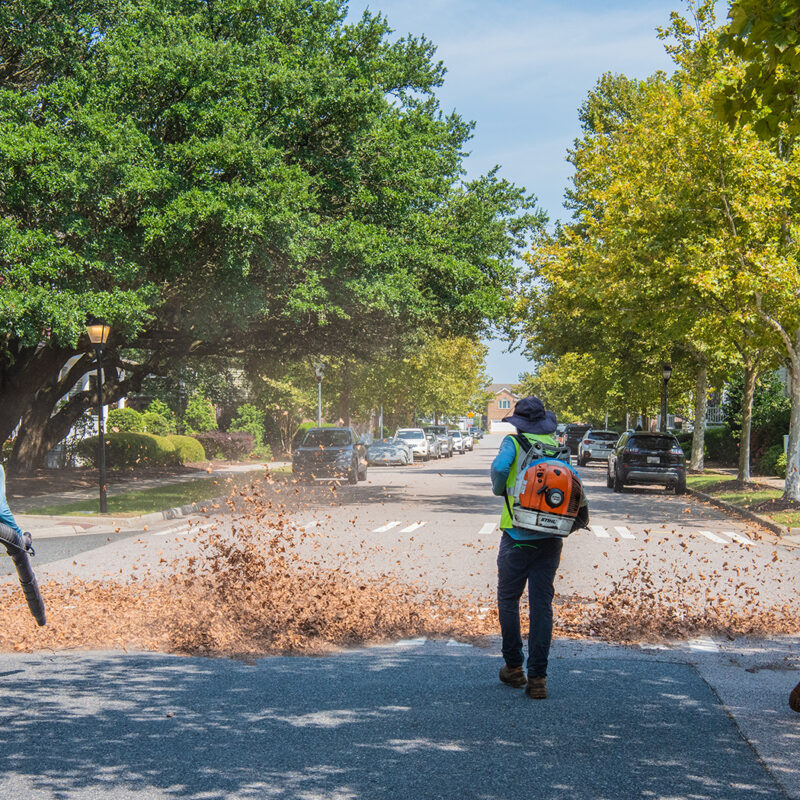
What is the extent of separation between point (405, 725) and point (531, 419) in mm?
2037

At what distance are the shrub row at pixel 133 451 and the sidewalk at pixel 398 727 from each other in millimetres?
25060

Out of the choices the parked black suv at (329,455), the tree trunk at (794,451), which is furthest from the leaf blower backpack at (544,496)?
the parked black suv at (329,455)

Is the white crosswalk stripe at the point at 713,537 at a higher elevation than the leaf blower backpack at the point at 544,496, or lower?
lower

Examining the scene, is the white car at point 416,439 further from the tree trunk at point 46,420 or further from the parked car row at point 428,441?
the tree trunk at point 46,420

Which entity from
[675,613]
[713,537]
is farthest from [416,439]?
[675,613]

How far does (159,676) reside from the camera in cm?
652

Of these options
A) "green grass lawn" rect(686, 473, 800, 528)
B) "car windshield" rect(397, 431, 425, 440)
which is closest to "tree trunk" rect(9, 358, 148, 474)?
"green grass lawn" rect(686, 473, 800, 528)

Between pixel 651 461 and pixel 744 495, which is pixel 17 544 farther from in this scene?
pixel 651 461

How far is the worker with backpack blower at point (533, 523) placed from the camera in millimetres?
5809

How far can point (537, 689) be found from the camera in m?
5.89

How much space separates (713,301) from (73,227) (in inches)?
542

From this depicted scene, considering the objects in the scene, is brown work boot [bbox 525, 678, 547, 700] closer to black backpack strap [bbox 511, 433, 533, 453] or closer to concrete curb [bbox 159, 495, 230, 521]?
black backpack strap [bbox 511, 433, 533, 453]

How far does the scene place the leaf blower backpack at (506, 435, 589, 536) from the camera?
5789mm

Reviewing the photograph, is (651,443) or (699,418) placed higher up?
(699,418)
